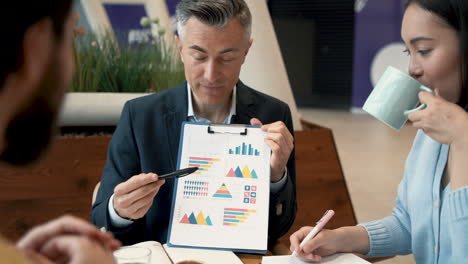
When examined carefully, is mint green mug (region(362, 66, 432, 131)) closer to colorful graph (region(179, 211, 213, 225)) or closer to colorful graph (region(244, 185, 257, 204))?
colorful graph (region(244, 185, 257, 204))

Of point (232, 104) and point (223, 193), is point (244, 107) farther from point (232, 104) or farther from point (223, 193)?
point (223, 193)

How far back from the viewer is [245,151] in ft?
5.26

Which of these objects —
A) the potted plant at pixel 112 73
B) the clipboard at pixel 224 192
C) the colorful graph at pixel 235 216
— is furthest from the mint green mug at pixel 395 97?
the potted plant at pixel 112 73

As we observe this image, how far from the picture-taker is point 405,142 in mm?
7613

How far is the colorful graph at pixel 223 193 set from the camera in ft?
5.17

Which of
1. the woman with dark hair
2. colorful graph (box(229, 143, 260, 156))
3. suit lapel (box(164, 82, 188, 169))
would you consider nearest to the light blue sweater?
the woman with dark hair

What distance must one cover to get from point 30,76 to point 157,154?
1.36 m

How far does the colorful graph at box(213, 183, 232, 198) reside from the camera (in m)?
1.58

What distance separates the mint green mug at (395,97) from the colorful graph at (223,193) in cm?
45

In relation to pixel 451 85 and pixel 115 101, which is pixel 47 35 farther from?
pixel 115 101

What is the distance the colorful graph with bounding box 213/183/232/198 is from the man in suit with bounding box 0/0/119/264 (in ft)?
3.34

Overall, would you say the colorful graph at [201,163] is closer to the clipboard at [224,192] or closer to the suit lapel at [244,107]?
the clipboard at [224,192]

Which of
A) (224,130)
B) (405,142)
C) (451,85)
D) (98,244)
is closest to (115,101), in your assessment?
(224,130)

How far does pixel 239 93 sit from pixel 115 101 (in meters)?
1.39
